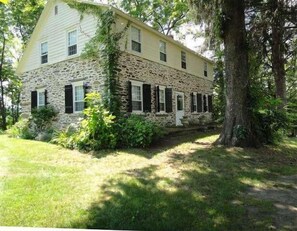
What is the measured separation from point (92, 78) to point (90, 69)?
18.0 inches

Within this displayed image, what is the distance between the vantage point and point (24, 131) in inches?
569

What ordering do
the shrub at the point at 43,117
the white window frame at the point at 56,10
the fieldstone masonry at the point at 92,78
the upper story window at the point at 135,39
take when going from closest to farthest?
the fieldstone masonry at the point at 92,78 → the upper story window at the point at 135,39 → the shrub at the point at 43,117 → the white window frame at the point at 56,10

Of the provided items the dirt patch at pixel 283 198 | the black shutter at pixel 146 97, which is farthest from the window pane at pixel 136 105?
the dirt patch at pixel 283 198

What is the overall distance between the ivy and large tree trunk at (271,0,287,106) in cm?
603

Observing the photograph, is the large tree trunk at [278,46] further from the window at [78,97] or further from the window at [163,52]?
the window at [78,97]

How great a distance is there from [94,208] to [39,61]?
1311 cm

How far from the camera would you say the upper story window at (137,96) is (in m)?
13.1

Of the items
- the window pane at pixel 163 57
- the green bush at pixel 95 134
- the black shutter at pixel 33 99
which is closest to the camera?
the green bush at pixel 95 134

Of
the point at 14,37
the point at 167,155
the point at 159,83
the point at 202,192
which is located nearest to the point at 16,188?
the point at 202,192

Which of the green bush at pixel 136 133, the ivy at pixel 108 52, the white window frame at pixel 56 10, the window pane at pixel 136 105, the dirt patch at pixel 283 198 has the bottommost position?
the dirt patch at pixel 283 198

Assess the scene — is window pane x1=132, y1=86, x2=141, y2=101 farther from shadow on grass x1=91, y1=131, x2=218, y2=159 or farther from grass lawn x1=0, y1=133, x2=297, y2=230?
grass lawn x1=0, y1=133, x2=297, y2=230

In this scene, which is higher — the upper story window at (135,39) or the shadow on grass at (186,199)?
the upper story window at (135,39)

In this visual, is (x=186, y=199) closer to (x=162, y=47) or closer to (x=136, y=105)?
(x=136, y=105)

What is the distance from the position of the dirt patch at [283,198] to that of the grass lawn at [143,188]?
111 millimetres
